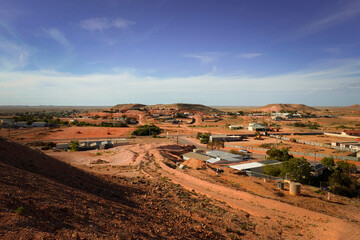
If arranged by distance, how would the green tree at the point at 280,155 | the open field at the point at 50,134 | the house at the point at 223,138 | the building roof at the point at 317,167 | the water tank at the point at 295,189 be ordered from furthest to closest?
the house at the point at 223,138, the open field at the point at 50,134, the green tree at the point at 280,155, the building roof at the point at 317,167, the water tank at the point at 295,189

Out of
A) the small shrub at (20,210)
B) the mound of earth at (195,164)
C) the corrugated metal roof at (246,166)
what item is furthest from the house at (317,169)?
the small shrub at (20,210)

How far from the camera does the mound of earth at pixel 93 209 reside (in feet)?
23.8

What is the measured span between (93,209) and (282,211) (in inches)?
481

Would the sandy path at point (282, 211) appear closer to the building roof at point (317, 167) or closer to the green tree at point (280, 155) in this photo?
the building roof at point (317, 167)

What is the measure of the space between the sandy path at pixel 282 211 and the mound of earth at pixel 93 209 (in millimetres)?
1410

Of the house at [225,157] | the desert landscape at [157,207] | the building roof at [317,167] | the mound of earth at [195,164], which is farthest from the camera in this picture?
the house at [225,157]

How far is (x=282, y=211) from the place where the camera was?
566 inches

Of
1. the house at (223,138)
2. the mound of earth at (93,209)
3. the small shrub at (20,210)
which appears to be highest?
the small shrub at (20,210)

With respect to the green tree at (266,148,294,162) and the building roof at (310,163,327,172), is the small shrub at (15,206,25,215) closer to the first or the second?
the building roof at (310,163,327,172)

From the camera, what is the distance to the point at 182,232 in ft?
32.1

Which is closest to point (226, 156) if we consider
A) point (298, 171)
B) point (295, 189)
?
point (298, 171)

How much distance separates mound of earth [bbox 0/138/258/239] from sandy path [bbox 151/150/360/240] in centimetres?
141

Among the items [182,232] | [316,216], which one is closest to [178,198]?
[182,232]

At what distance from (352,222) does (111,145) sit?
135 ft
